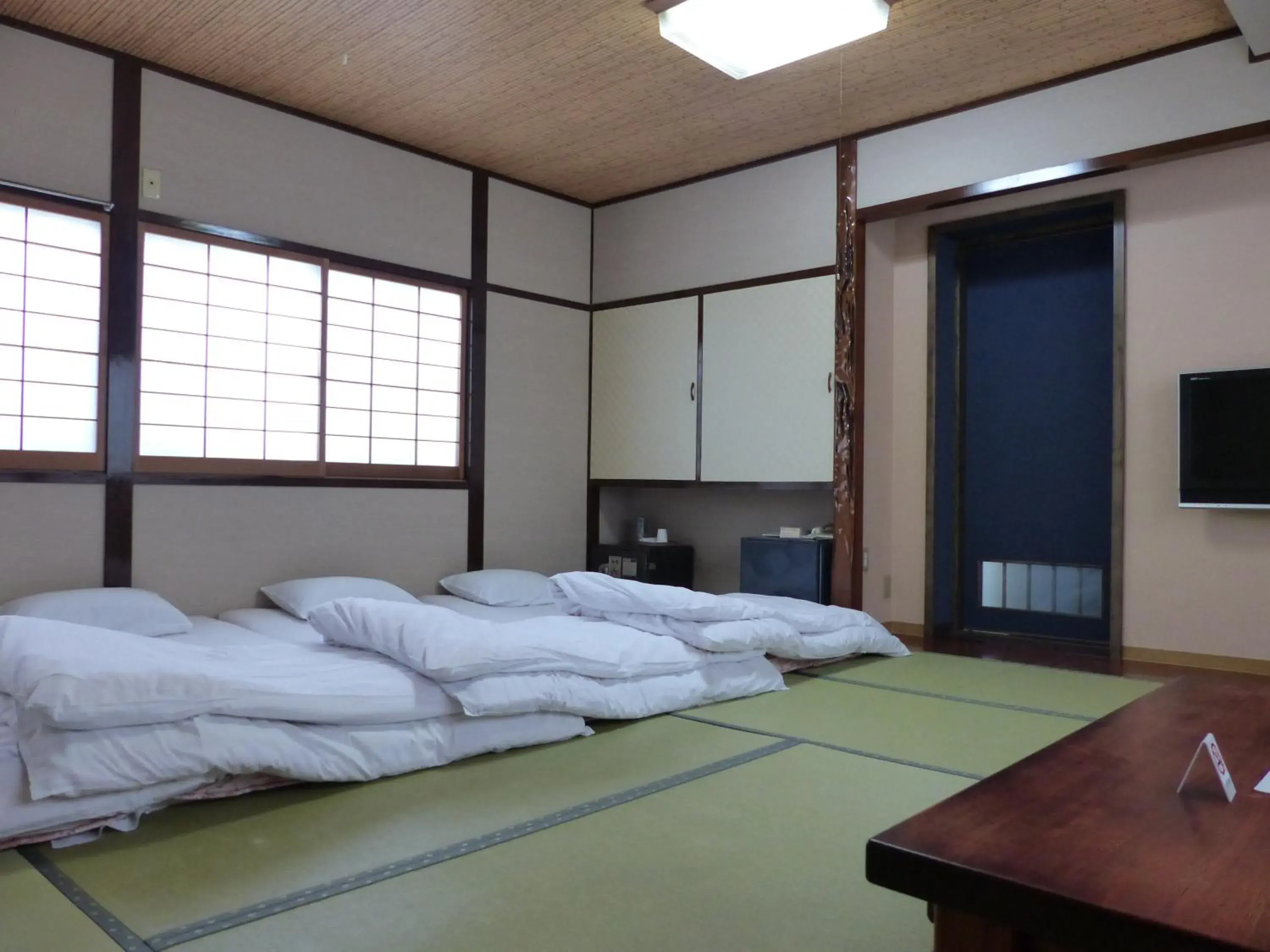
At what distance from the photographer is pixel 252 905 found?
1.85m

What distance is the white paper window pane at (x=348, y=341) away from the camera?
527 cm

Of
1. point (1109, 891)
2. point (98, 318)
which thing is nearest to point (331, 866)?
point (1109, 891)

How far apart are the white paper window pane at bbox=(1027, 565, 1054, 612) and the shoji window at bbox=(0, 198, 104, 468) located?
498 cm

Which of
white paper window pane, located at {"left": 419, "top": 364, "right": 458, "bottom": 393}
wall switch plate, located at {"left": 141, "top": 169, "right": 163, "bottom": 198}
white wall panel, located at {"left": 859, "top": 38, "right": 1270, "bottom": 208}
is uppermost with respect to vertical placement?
white wall panel, located at {"left": 859, "top": 38, "right": 1270, "bottom": 208}

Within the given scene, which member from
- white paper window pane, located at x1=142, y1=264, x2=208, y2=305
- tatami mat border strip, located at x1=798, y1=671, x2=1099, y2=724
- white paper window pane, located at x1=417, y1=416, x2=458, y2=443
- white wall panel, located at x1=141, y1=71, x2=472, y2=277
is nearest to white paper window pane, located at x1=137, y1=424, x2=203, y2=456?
white paper window pane, located at x1=142, y1=264, x2=208, y2=305

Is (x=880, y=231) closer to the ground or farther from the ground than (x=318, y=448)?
farther from the ground

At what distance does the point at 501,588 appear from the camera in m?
5.40

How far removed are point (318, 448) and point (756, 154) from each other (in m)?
3.08

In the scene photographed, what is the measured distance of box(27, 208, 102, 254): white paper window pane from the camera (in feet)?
13.8

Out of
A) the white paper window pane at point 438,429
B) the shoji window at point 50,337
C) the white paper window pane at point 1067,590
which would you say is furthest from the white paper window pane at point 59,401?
the white paper window pane at point 1067,590

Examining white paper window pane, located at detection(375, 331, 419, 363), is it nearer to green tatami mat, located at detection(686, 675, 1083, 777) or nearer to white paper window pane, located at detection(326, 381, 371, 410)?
white paper window pane, located at detection(326, 381, 371, 410)

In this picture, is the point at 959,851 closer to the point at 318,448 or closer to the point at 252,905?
the point at 252,905

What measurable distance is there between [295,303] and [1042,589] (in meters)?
4.50

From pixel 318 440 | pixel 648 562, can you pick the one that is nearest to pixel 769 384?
pixel 648 562
